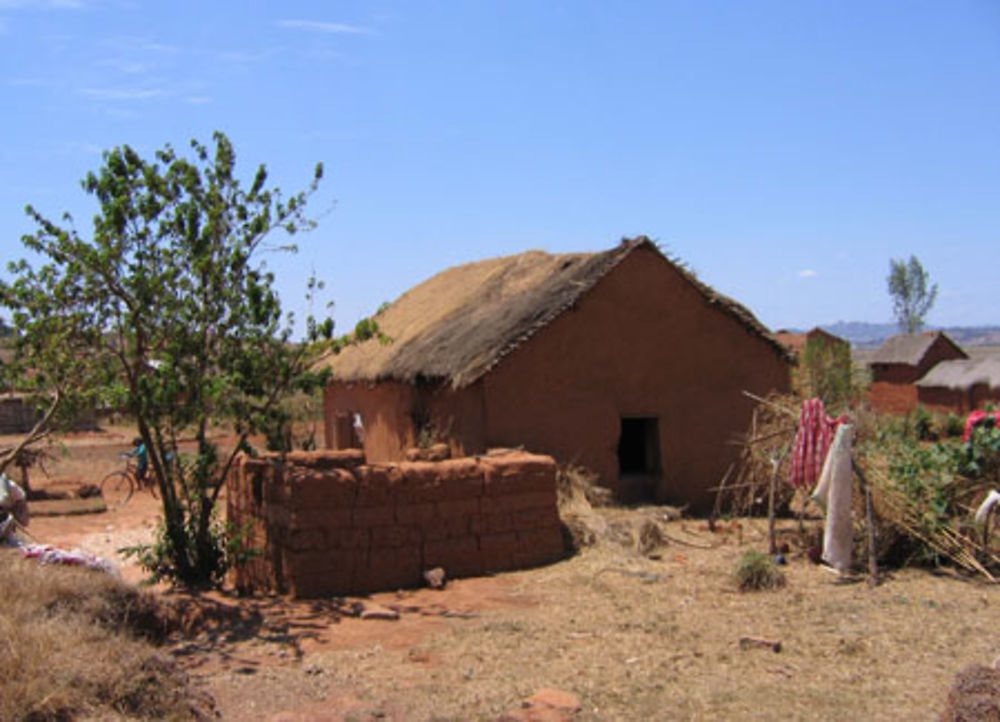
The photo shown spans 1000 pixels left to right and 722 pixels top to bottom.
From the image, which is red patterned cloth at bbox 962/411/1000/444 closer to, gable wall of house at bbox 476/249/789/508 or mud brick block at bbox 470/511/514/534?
gable wall of house at bbox 476/249/789/508

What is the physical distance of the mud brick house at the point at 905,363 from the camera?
131ft

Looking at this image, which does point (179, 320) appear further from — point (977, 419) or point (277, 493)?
point (977, 419)

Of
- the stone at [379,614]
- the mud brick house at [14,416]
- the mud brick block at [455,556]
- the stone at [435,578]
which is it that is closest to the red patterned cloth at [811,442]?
the mud brick block at [455,556]

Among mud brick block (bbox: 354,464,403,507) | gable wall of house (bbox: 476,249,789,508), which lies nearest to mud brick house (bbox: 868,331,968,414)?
gable wall of house (bbox: 476,249,789,508)

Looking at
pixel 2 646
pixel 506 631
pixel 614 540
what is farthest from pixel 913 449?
pixel 2 646

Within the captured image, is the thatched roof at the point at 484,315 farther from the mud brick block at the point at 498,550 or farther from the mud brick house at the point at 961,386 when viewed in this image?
the mud brick house at the point at 961,386

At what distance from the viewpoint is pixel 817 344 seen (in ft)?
86.0

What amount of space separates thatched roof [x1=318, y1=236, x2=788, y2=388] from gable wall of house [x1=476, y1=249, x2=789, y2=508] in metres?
0.18

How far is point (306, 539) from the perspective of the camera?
30.8 ft

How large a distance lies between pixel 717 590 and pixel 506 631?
2246 millimetres

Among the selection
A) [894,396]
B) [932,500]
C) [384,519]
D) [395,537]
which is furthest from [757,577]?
[894,396]

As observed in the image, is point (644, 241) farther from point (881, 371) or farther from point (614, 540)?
point (881, 371)

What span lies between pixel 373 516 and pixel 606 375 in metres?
5.04

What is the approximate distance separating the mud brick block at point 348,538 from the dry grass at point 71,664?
9.69 feet
